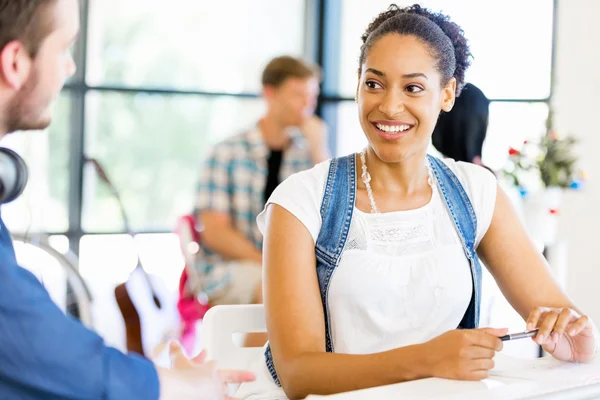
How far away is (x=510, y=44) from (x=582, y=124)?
59cm

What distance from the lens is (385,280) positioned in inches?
63.1

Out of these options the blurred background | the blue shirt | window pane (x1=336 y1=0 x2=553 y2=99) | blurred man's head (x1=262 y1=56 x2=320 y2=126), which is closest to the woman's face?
the blue shirt

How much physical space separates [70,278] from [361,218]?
2279 mm

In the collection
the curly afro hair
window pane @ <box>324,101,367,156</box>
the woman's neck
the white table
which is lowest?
the white table

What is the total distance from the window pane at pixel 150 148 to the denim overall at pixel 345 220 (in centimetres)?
298

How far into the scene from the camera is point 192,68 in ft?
15.4

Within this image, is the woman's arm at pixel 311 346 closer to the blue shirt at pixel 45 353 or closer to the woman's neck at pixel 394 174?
the woman's neck at pixel 394 174

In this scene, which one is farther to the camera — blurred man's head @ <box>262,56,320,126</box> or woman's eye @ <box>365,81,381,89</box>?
blurred man's head @ <box>262,56,320,126</box>

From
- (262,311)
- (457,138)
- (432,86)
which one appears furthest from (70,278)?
(432,86)

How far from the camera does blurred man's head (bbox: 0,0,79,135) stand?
80 centimetres

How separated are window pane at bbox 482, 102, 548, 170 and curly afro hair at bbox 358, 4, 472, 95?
2.72m

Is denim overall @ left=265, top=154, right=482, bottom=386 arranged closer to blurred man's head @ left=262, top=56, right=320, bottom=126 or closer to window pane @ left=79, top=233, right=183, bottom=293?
blurred man's head @ left=262, top=56, right=320, bottom=126

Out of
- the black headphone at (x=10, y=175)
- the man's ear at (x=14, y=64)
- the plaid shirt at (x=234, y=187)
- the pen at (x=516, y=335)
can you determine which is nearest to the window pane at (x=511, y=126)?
the plaid shirt at (x=234, y=187)

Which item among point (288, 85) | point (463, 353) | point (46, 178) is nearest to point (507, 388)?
point (463, 353)
